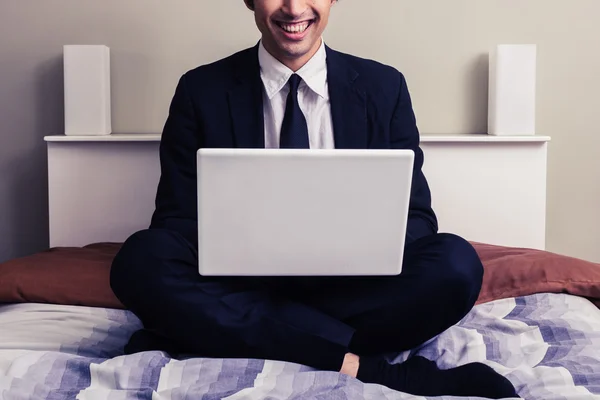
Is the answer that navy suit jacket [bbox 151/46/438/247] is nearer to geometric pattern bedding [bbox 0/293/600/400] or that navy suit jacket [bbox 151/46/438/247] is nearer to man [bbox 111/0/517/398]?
man [bbox 111/0/517/398]

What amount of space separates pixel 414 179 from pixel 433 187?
2.10 ft

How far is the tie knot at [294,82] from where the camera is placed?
1.67 metres

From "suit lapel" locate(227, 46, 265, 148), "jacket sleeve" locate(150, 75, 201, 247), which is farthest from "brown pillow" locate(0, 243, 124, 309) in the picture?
"suit lapel" locate(227, 46, 265, 148)

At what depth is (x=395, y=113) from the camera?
5.66ft

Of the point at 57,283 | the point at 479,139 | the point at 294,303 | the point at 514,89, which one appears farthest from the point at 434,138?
the point at 57,283

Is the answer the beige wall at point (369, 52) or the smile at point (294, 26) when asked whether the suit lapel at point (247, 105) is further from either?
the beige wall at point (369, 52)

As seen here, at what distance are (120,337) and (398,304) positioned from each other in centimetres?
55

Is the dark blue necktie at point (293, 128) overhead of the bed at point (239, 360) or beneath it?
overhead

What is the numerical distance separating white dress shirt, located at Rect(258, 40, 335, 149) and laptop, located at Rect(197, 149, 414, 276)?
588 millimetres

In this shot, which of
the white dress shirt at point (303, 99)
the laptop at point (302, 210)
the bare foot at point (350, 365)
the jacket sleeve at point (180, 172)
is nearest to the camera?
the laptop at point (302, 210)

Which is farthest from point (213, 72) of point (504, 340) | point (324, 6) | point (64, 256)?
point (504, 340)

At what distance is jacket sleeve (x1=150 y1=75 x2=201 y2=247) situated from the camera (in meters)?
1.58

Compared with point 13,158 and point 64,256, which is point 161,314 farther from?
point 13,158

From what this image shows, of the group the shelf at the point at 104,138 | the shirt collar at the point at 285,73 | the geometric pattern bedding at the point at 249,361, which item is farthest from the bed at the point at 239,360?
the shirt collar at the point at 285,73
